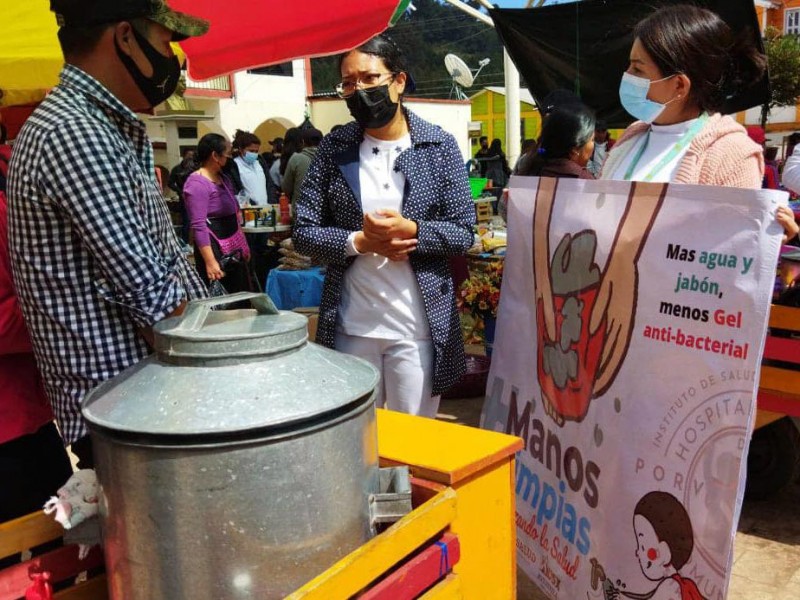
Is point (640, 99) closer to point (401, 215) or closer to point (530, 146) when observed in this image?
point (401, 215)

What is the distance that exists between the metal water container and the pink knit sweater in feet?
4.61

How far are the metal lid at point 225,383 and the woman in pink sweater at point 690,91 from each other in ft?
4.58

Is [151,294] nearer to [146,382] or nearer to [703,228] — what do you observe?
[146,382]

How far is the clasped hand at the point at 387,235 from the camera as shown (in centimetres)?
227

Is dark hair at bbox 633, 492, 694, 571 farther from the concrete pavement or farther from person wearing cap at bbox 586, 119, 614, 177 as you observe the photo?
person wearing cap at bbox 586, 119, 614, 177

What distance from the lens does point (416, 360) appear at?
8.11 feet

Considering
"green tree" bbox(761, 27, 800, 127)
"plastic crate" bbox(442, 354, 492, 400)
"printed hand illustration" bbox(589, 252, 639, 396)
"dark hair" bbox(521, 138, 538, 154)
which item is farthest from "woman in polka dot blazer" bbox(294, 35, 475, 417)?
"green tree" bbox(761, 27, 800, 127)

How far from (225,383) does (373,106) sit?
4.87ft

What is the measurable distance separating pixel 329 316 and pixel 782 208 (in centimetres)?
143

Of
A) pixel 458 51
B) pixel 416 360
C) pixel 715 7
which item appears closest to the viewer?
pixel 416 360

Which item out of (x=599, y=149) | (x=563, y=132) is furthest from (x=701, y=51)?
(x=599, y=149)

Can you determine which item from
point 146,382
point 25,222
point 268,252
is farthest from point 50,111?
point 268,252

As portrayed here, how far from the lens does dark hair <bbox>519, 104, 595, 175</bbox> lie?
3488 mm

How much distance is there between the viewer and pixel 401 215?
7.79ft
